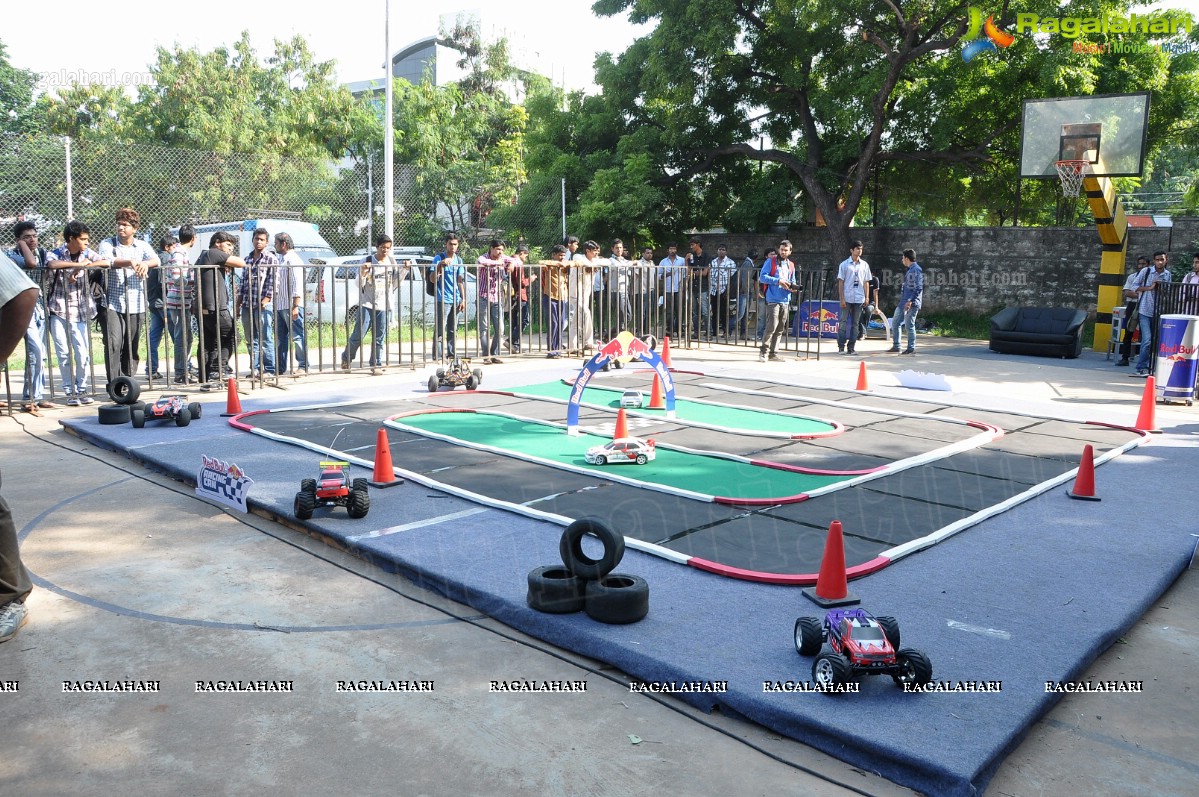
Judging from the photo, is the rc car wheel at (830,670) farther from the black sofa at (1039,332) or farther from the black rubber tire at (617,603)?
the black sofa at (1039,332)

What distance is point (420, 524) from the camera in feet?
19.8

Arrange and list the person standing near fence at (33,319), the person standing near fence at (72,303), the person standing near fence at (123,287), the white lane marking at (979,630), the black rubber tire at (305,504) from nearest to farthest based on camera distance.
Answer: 1. the white lane marking at (979,630)
2. the black rubber tire at (305,504)
3. the person standing near fence at (33,319)
4. the person standing near fence at (72,303)
5. the person standing near fence at (123,287)

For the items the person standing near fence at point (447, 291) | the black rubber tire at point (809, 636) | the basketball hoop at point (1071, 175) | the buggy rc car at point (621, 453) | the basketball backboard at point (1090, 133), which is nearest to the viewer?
the black rubber tire at point (809, 636)

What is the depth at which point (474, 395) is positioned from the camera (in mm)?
11695

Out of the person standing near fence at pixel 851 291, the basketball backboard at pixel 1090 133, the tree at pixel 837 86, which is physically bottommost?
the person standing near fence at pixel 851 291

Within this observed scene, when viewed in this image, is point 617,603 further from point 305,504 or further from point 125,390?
point 125,390

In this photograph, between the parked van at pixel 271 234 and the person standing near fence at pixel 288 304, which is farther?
the parked van at pixel 271 234

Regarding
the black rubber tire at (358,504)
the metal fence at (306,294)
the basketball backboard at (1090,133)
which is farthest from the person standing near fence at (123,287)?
the basketball backboard at (1090,133)

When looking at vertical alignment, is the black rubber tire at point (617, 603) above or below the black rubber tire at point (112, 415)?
below

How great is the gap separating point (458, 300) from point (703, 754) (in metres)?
11.9

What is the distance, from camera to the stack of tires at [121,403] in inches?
364

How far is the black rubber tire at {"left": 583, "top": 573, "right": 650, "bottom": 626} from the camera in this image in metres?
4.46

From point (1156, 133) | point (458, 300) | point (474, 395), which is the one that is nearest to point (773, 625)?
point (474, 395)

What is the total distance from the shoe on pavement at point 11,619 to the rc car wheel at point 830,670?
375 cm
